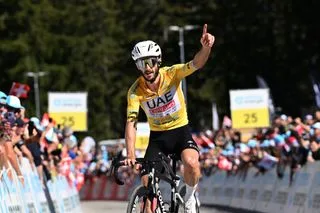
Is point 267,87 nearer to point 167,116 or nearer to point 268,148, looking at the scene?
point 268,148

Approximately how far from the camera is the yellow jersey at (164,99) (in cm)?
1338

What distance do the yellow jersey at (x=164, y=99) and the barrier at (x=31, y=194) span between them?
2.22 m

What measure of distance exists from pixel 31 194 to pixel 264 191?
23.3ft

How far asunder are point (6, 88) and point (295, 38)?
77.0ft

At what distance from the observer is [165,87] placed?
13.4 metres

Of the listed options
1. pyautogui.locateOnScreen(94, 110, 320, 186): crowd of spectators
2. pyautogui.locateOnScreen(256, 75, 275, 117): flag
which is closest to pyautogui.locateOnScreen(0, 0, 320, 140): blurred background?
pyautogui.locateOnScreen(256, 75, 275, 117): flag

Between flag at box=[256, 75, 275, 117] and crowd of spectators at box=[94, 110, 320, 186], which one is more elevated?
flag at box=[256, 75, 275, 117]

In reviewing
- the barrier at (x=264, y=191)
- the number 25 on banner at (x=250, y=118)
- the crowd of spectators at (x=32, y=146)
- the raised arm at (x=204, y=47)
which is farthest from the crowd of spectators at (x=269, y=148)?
the raised arm at (x=204, y=47)

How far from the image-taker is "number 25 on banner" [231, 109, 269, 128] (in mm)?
32031

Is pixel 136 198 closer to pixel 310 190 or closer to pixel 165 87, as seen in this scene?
pixel 165 87

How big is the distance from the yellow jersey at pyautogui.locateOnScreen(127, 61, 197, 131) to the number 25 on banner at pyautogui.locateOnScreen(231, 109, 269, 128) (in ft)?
60.4

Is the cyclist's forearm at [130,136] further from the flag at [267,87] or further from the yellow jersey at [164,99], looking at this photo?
the flag at [267,87]

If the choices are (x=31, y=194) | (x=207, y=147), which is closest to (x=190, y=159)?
(x=31, y=194)

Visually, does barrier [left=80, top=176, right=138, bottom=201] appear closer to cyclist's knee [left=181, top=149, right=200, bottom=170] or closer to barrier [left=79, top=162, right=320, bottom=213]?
barrier [left=79, top=162, right=320, bottom=213]
